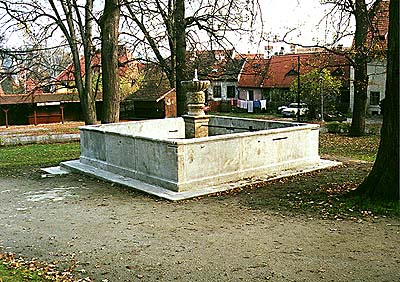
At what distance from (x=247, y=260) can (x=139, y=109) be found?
47.4 m

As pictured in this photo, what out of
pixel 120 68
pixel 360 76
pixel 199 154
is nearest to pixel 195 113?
pixel 199 154

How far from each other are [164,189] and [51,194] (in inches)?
106

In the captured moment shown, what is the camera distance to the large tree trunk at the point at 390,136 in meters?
8.94

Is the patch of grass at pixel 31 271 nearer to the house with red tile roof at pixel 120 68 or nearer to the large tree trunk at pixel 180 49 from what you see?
the house with red tile roof at pixel 120 68

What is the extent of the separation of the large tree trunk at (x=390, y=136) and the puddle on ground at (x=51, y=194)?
6.63 metres

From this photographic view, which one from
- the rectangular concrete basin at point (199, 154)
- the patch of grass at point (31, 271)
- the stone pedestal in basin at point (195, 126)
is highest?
the stone pedestal in basin at point (195, 126)

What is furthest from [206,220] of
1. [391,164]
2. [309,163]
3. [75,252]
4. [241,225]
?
[309,163]

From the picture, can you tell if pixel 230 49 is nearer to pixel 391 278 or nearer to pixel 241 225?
pixel 241 225

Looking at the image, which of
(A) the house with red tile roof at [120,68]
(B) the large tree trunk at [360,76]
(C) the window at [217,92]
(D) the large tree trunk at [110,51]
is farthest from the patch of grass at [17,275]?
(C) the window at [217,92]

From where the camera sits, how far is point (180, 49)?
20.6 metres

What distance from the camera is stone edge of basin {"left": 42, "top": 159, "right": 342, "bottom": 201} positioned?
11234mm

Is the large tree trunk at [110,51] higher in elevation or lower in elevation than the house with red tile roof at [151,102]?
higher

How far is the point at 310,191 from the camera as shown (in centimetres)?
1103

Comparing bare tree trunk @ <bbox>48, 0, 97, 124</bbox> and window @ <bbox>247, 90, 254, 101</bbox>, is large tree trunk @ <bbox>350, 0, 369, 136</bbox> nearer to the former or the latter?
bare tree trunk @ <bbox>48, 0, 97, 124</bbox>
